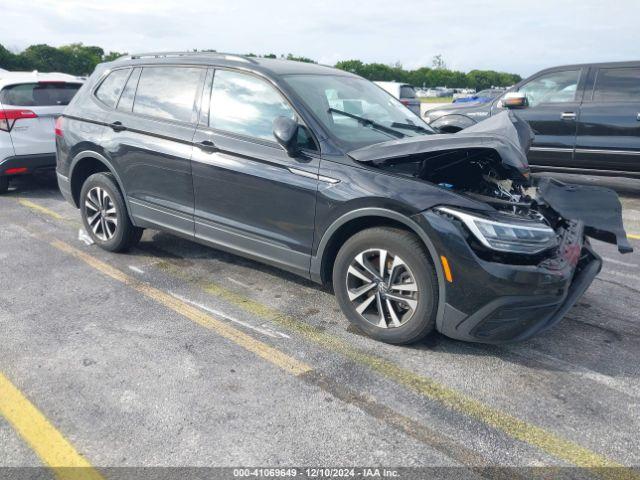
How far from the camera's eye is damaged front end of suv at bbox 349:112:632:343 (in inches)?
117

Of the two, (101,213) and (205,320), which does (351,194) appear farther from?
(101,213)

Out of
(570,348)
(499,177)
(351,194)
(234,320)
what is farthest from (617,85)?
(234,320)

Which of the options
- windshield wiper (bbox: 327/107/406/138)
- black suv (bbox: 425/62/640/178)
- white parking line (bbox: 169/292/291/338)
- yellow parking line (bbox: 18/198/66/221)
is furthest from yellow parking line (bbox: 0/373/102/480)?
black suv (bbox: 425/62/640/178)

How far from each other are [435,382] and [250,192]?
6.08 feet

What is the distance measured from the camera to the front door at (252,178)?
368 cm

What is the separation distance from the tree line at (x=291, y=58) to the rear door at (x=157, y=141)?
0.79m

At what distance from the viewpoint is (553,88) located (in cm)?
790

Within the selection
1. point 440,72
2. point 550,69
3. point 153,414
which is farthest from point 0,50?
point 440,72

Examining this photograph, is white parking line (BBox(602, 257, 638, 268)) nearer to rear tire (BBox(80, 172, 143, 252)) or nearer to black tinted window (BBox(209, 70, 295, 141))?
black tinted window (BBox(209, 70, 295, 141))

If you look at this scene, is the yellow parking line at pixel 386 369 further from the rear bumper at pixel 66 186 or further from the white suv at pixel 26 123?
the white suv at pixel 26 123

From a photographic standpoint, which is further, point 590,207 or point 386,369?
point 590,207

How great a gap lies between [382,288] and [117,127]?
292 centimetres

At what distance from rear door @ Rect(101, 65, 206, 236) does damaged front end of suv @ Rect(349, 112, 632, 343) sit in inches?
63.7

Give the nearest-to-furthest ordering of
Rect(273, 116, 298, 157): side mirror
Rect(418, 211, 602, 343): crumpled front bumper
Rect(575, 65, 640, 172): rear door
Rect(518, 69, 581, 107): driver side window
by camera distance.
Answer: Rect(418, 211, 602, 343): crumpled front bumper → Rect(273, 116, 298, 157): side mirror → Rect(575, 65, 640, 172): rear door → Rect(518, 69, 581, 107): driver side window
